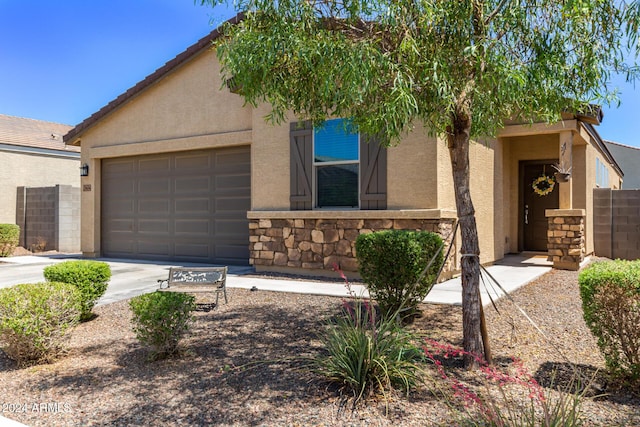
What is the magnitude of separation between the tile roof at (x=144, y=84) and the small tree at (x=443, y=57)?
248 inches

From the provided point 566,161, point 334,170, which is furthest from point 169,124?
point 566,161

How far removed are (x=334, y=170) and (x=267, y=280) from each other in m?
2.44

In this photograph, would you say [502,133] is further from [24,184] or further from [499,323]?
[24,184]

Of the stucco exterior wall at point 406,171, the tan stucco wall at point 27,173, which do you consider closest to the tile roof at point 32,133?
the tan stucco wall at point 27,173

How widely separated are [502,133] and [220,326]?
748 cm

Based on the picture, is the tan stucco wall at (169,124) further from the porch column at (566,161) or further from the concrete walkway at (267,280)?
the porch column at (566,161)

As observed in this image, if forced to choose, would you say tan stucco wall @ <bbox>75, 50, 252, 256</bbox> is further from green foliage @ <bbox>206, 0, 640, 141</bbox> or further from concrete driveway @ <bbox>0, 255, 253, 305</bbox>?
green foliage @ <bbox>206, 0, 640, 141</bbox>

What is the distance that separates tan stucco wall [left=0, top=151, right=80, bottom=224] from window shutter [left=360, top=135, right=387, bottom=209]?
1389 centimetres

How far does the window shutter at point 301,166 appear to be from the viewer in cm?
888

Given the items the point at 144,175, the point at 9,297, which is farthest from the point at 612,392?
the point at 144,175

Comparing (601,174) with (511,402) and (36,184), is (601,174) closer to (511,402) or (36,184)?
(511,402)

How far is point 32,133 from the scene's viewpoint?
18.5m

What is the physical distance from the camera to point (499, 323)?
5.18m

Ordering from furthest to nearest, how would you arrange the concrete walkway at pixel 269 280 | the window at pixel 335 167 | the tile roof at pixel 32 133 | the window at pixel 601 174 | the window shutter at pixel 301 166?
the tile roof at pixel 32 133 < the window at pixel 601 174 < the window shutter at pixel 301 166 < the window at pixel 335 167 < the concrete walkway at pixel 269 280
